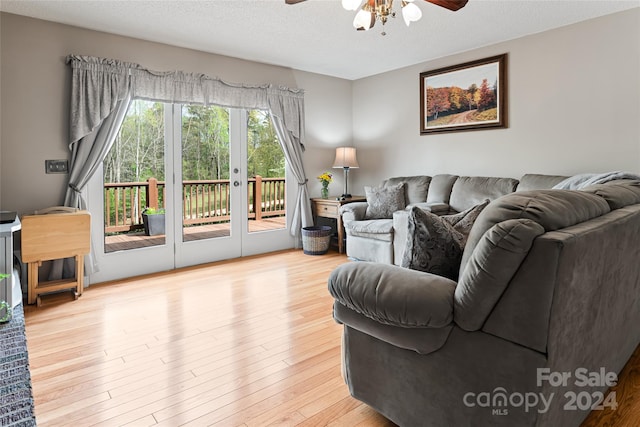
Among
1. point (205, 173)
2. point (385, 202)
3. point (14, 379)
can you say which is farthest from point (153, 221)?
point (385, 202)

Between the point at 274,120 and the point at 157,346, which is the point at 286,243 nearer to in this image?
the point at 274,120

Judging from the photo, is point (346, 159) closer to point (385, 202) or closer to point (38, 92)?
point (385, 202)

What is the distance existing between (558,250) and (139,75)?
4107 millimetres

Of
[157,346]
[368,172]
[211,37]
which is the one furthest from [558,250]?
[368,172]

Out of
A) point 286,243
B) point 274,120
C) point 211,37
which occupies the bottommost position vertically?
point 286,243

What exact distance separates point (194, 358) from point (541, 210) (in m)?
2.02

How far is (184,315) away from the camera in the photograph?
120 inches

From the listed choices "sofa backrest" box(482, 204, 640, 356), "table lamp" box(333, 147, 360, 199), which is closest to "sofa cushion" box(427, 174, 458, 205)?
"table lamp" box(333, 147, 360, 199)

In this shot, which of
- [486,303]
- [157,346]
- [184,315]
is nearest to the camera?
[486,303]

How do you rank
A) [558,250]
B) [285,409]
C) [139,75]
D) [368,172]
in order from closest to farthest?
1. [558,250]
2. [285,409]
3. [139,75]
4. [368,172]

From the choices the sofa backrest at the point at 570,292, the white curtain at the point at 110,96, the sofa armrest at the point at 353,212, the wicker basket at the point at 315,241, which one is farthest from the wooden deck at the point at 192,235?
the sofa backrest at the point at 570,292

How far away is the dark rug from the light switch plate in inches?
63.9

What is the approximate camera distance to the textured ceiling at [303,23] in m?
3.29

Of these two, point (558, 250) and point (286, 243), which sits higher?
point (558, 250)
